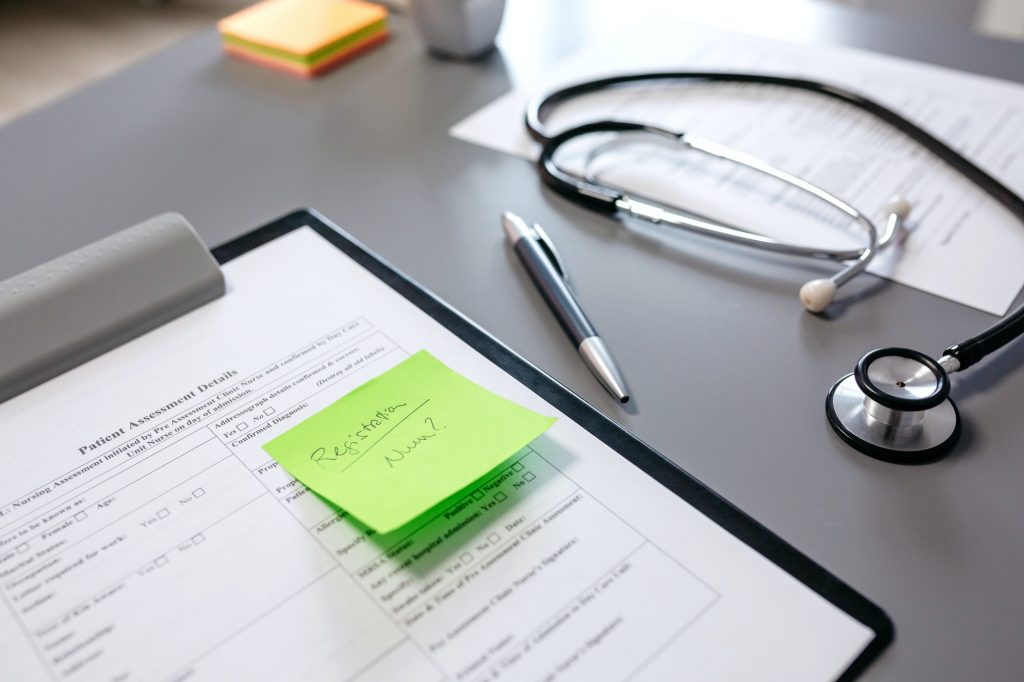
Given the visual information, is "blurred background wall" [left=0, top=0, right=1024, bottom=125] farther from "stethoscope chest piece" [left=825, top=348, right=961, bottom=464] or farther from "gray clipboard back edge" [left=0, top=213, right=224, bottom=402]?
"stethoscope chest piece" [left=825, top=348, right=961, bottom=464]

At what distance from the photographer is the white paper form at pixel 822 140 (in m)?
0.68

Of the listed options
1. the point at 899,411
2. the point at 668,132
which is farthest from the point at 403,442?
the point at 668,132

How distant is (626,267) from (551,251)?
0.06m

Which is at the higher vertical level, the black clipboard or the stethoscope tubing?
the stethoscope tubing

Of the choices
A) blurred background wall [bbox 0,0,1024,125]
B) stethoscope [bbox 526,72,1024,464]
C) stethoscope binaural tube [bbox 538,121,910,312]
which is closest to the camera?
stethoscope [bbox 526,72,1024,464]

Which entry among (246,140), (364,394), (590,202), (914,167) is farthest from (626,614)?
(246,140)

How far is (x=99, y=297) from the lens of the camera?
0.63 m

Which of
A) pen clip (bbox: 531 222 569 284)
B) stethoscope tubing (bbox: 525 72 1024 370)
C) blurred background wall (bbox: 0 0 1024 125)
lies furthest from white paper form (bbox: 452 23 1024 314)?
blurred background wall (bbox: 0 0 1024 125)

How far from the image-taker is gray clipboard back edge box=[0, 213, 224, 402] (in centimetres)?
60

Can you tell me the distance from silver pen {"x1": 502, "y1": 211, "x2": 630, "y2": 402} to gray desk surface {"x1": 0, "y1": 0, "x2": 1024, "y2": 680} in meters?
0.01

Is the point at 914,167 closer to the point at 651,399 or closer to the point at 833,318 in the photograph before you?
the point at 833,318

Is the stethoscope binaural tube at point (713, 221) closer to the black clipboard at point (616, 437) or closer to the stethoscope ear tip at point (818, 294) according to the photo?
the stethoscope ear tip at point (818, 294)

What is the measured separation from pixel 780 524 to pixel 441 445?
0.19 meters

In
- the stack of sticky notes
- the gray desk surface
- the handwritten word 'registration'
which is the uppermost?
the stack of sticky notes
